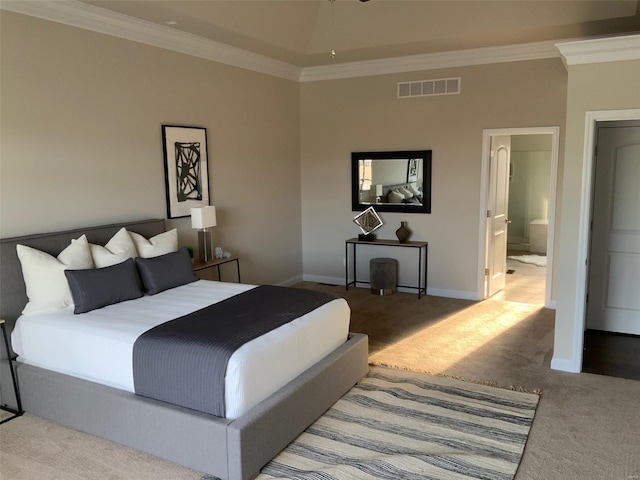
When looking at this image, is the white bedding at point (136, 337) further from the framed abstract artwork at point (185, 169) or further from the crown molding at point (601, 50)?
the crown molding at point (601, 50)

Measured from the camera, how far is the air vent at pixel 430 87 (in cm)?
607

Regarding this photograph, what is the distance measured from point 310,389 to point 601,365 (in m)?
2.58

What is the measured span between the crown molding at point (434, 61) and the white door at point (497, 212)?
897mm

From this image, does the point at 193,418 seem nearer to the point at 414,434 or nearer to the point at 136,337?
the point at 136,337

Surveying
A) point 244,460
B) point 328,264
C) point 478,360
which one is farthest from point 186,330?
point 328,264

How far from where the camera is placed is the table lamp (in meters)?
5.09

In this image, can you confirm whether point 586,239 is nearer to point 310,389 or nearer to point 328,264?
point 310,389

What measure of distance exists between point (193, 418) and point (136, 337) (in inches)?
25.1

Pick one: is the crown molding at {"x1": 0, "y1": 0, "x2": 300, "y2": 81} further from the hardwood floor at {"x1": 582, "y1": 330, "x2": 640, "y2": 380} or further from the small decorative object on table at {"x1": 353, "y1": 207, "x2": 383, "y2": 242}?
the hardwood floor at {"x1": 582, "y1": 330, "x2": 640, "y2": 380}

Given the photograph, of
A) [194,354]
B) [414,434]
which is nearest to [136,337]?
[194,354]

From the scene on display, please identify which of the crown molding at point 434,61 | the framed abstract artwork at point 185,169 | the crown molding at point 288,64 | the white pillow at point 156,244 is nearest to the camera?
the crown molding at point 288,64

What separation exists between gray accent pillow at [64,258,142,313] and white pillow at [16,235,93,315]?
94 millimetres

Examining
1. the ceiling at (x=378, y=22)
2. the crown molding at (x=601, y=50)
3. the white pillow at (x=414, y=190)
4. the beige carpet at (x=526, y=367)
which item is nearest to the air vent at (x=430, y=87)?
the ceiling at (x=378, y=22)

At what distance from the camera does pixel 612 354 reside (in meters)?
4.54
